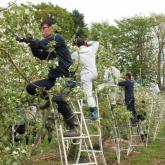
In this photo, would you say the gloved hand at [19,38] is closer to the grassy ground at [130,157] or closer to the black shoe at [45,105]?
the black shoe at [45,105]

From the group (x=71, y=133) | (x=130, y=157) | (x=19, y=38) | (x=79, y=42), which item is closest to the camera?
(x=19, y=38)

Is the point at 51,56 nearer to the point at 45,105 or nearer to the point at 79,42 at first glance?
the point at 45,105

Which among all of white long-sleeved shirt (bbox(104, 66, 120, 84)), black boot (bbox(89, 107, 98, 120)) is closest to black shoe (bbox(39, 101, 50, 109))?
black boot (bbox(89, 107, 98, 120))

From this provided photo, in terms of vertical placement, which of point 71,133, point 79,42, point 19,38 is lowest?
point 71,133

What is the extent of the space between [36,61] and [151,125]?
410 inches

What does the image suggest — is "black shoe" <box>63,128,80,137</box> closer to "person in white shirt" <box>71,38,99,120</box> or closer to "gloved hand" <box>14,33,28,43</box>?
"person in white shirt" <box>71,38,99,120</box>

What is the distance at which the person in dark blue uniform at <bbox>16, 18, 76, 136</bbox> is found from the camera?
5082 millimetres

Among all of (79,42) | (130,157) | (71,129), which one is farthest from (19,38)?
(130,157)

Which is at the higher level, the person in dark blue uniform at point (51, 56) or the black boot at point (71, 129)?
the person in dark blue uniform at point (51, 56)

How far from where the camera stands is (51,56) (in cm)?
581

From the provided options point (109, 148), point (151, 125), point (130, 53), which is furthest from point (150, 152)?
point (130, 53)

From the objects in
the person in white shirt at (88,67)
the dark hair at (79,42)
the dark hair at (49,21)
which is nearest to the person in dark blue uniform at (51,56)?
the dark hair at (49,21)

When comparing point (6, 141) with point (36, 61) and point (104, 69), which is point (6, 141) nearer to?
point (36, 61)

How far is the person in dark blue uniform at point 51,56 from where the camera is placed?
5082 millimetres
